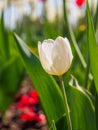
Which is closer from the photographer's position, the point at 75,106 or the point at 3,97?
the point at 75,106

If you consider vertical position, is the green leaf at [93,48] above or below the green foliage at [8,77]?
above

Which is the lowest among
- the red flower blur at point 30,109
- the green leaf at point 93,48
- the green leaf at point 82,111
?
the red flower blur at point 30,109

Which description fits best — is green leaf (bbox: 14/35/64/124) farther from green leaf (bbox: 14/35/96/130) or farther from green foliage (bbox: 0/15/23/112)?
green foliage (bbox: 0/15/23/112)

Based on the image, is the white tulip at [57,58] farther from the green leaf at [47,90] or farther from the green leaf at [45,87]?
the green leaf at [45,87]

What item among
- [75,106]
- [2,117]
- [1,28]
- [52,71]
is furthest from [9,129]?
[52,71]

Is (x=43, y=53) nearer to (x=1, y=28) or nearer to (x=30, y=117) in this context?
(x=1, y=28)

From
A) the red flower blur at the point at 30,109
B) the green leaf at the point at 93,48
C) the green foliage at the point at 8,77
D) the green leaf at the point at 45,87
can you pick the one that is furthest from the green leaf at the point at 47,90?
the red flower blur at the point at 30,109

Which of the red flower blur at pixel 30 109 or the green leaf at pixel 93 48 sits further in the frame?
the red flower blur at pixel 30 109

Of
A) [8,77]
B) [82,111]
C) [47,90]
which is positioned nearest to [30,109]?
[8,77]
